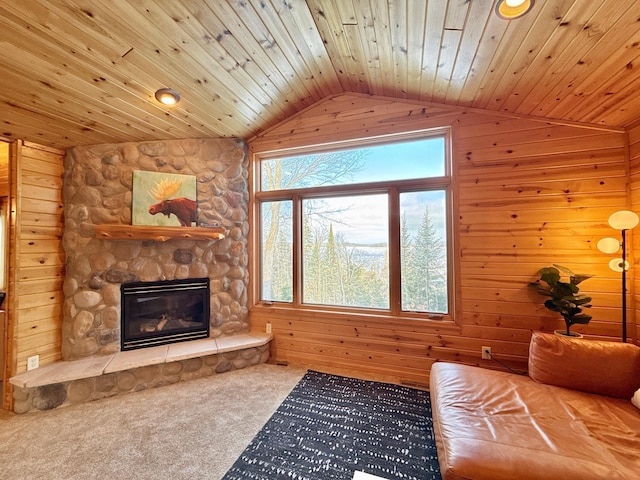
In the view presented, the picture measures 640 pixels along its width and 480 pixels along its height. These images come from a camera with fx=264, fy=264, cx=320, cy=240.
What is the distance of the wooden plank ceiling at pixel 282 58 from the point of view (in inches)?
59.1

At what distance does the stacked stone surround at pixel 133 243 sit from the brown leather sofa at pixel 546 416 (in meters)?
2.41

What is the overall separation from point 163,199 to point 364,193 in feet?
7.34

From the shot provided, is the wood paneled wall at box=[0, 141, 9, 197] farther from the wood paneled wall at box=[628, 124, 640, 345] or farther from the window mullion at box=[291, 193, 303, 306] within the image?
the wood paneled wall at box=[628, 124, 640, 345]

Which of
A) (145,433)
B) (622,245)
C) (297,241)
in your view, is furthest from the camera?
(297,241)

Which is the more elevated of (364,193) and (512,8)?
(512,8)

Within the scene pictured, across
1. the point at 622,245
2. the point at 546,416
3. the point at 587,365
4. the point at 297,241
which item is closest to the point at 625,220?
the point at 622,245

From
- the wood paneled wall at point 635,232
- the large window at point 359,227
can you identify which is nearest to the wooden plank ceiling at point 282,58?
the wood paneled wall at point 635,232

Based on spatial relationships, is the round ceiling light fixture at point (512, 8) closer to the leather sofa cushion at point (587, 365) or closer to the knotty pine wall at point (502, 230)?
the knotty pine wall at point (502, 230)

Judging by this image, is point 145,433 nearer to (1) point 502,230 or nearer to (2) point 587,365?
(2) point 587,365

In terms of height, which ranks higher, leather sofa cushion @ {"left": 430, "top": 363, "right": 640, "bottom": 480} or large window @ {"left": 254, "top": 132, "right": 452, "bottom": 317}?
large window @ {"left": 254, "top": 132, "right": 452, "bottom": 317}

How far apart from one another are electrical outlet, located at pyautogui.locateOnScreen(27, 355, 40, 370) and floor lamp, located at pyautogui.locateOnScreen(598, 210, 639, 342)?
496 cm

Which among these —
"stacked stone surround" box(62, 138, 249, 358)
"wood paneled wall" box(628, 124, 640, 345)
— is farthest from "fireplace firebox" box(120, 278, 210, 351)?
"wood paneled wall" box(628, 124, 640, 345)

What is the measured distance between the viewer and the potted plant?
2061mm

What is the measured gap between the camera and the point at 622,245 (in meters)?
2.03
